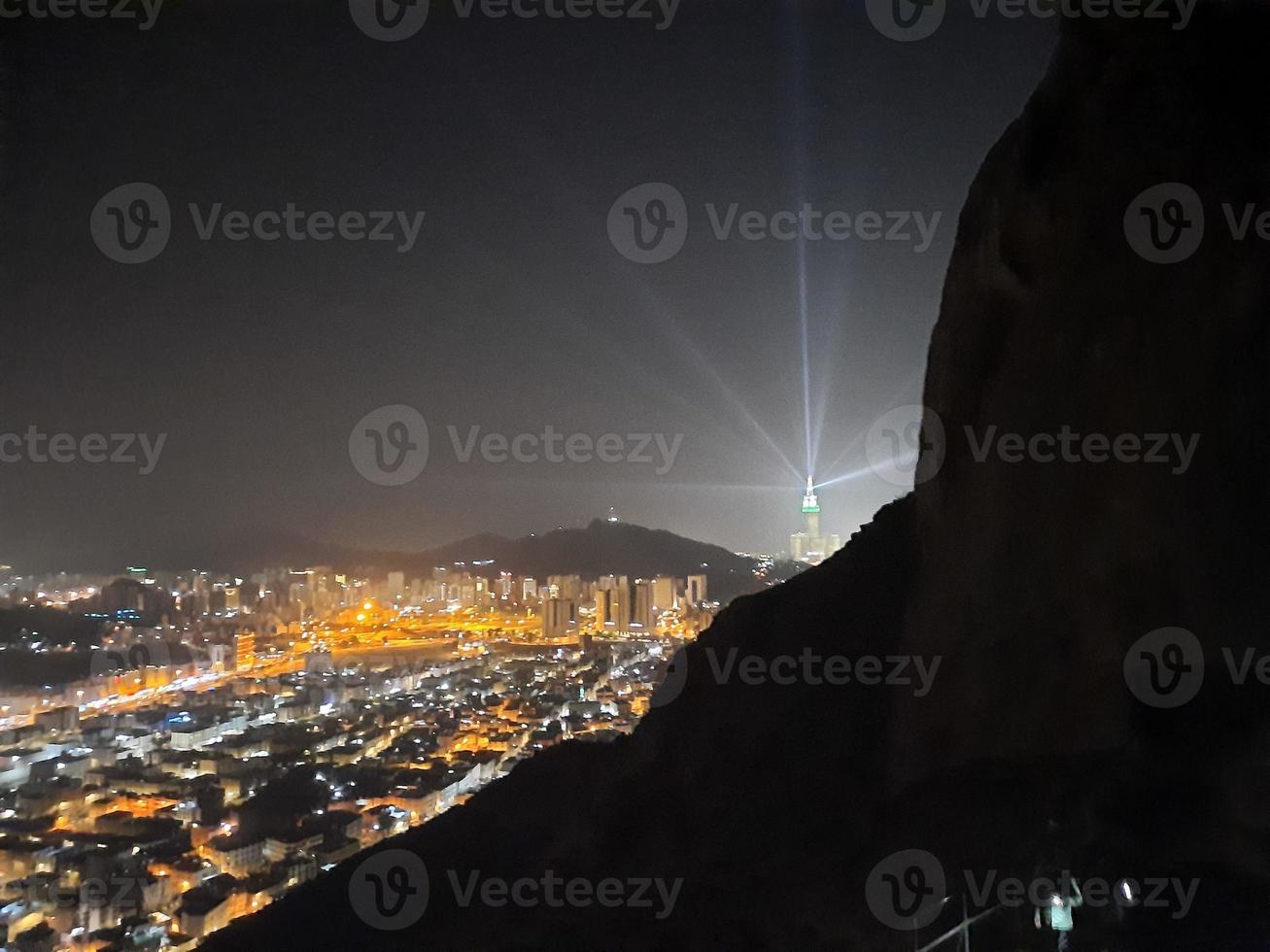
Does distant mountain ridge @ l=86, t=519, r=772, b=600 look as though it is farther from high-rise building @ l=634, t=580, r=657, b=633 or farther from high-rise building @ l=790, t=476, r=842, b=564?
high-rise building @ l=790, t=476, r=842, b=564

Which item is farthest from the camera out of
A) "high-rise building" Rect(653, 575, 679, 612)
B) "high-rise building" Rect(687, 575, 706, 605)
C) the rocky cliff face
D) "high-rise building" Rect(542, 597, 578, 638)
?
"high-rise building" Rect(542, 597, 578, 638)

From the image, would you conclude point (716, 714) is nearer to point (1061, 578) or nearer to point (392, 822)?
point (1061, 578)

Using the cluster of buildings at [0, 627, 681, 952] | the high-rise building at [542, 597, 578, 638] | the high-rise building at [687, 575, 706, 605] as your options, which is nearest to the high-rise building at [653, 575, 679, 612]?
the high-rise building at [687, 575, 706, 605]

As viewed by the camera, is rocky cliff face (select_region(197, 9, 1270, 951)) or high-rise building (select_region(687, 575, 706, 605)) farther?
high-rise building (select_region(687, 575, 706, 605))

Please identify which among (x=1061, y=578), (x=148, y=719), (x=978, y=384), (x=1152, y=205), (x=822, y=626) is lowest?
(x=148, y=719)

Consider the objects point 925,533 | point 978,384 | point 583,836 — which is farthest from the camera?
point 583,836

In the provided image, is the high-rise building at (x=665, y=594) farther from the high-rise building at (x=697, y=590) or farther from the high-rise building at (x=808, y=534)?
the high-rise building at (x=808, y=534)

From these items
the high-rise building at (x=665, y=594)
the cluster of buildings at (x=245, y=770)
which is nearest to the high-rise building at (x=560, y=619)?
the cluster of buildings at (x=245, y=770)

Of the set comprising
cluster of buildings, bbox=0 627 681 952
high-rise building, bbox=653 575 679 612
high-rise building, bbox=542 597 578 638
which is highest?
high-rise building, bbox=653 575 679 612

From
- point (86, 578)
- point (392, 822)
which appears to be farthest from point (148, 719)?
point (392, 822)

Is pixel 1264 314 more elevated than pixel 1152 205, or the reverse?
pixel 1152 205
